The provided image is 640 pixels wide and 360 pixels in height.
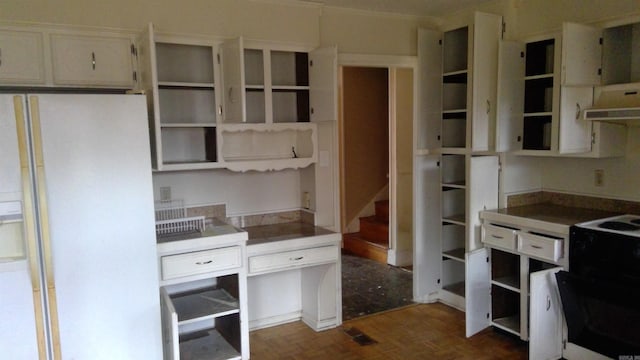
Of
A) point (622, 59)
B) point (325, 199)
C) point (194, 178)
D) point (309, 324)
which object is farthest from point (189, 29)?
point (622, 59)

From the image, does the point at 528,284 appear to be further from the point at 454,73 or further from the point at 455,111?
the point at 454,73

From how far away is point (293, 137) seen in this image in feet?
12.2

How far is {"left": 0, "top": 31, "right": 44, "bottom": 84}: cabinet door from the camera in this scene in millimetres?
2682

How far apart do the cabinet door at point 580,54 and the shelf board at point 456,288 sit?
6.21 ft

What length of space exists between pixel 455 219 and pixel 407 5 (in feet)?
5.76

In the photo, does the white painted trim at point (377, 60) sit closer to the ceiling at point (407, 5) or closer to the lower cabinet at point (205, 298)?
the ceiling at point (407, 5)

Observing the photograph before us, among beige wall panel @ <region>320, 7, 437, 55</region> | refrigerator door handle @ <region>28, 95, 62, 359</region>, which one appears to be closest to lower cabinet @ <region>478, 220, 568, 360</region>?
beige wall panel @ <region>320, 7, 437, 55</region>

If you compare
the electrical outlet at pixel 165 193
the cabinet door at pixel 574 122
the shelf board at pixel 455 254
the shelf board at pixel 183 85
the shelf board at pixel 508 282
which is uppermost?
the shelf board at pixel 183 85

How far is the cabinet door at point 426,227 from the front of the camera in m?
4.00

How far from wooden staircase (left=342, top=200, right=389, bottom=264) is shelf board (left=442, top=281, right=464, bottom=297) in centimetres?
121

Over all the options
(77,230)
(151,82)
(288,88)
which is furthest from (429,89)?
(77,230)

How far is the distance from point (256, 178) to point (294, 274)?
822 mm

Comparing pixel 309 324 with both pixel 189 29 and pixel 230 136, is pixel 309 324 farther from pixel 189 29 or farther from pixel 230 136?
pixel 189 29

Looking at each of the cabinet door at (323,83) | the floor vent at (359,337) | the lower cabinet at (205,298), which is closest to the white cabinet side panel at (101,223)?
the lower cabinet at (205,298)
